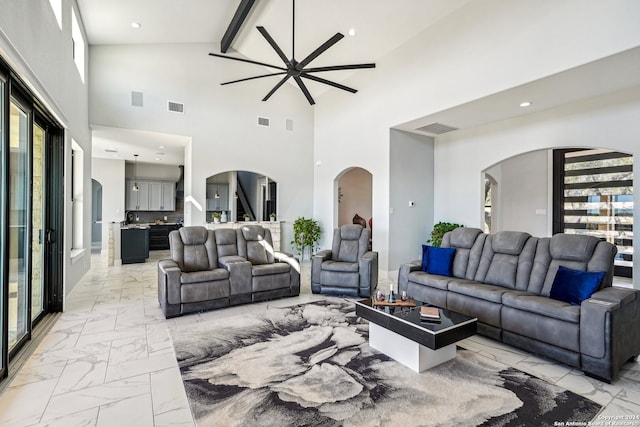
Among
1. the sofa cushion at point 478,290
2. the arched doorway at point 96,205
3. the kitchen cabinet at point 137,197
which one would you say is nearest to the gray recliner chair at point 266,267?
the sofa cushion at point 478,290

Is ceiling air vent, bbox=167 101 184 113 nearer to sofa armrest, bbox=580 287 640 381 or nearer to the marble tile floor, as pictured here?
the marble tile floor

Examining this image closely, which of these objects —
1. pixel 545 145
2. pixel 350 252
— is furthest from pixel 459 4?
pixel 350 252

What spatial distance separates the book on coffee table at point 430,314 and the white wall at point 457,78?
325 centimetres

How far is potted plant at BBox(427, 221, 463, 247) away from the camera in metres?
6.57

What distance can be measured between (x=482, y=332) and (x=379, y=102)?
4814mm

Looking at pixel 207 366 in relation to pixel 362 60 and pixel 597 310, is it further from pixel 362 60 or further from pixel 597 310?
pixel 362 60

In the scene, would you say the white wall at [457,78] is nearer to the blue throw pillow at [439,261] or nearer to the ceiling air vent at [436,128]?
the ceiling air vent at [436,128]

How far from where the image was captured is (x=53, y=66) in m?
3.62

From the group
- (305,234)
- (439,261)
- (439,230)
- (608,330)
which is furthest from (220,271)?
(439,230)

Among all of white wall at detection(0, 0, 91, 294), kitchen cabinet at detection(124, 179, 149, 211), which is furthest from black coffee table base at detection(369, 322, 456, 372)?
kitchen cabinet at detection(124, 179, 149, 211)

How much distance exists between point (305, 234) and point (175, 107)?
4.10 meters

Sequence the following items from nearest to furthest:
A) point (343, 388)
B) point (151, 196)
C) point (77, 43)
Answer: point (343, 388), point (77, 43), point (151, 196)

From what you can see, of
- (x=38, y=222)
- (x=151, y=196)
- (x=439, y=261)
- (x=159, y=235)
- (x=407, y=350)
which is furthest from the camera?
(x=151, y=196)

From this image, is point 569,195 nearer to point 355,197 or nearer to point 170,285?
point 355,197
